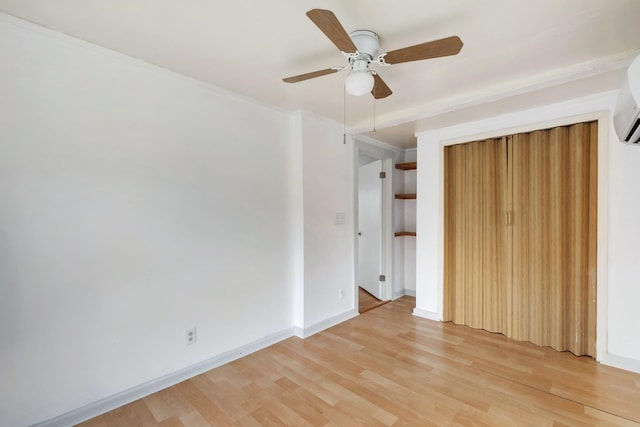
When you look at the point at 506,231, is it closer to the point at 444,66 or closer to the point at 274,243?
the point at 444,66

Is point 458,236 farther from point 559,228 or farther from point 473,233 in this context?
point 559,228

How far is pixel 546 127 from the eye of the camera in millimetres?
2551

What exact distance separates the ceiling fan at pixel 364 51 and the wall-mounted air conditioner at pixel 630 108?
0.83 metres

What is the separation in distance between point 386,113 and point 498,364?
8.25 feet

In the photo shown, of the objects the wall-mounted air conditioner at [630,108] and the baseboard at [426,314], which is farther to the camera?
the baseboard at [426,314]

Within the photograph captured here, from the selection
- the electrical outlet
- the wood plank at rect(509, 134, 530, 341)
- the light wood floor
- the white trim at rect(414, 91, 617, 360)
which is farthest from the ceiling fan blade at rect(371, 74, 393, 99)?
the electrical outlet

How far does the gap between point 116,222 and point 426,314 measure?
3.23 metres

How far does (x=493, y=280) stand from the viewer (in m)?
2.96

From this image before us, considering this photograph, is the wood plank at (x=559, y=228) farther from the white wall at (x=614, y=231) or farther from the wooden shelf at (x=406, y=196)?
the wooden shelf at (x=406, y=196)

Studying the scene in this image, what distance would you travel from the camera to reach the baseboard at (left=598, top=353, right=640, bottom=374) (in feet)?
7.13

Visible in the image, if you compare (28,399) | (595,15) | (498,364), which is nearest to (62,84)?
(28,399)

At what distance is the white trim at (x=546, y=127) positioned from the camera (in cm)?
229

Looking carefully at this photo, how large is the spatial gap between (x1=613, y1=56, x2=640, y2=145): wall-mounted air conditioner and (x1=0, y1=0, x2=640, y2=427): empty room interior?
1 centimetres

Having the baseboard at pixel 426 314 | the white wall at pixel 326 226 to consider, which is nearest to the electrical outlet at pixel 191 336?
the white wall at pixel 326 226
